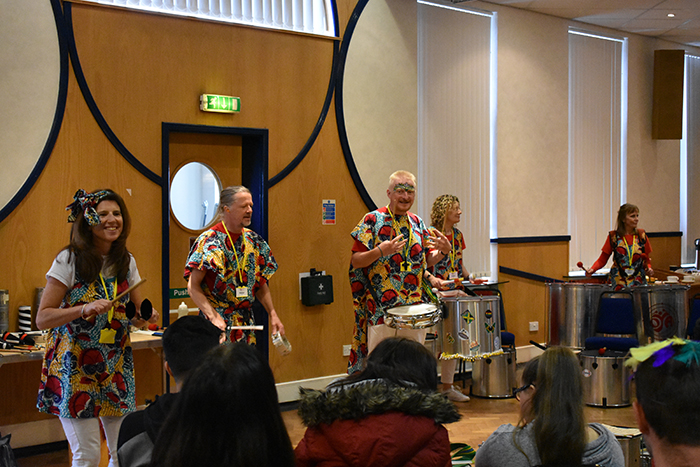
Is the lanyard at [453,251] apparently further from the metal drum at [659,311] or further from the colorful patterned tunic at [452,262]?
the metal drum at [659,311]

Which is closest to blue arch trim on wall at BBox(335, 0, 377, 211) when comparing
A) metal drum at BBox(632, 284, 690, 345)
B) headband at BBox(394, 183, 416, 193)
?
headband at BBox(394, 183, 416, 193)

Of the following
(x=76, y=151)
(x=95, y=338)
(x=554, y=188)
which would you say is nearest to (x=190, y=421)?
(x=95, y=338)

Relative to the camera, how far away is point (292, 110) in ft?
18.4

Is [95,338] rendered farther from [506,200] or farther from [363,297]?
[506,200]

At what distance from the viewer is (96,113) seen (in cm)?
473

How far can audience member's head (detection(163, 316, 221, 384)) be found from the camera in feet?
6.99

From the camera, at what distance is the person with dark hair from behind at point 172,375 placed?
1.78 meters

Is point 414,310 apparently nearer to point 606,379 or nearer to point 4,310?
point 606,379

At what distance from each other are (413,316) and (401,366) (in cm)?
222

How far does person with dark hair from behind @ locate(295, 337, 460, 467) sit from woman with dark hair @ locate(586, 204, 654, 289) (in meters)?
5.42

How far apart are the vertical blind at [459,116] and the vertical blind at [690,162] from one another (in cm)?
362

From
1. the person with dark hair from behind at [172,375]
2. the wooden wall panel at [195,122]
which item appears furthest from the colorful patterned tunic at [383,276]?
the person with dark hair from behind at [172,375]

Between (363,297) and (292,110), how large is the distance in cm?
177

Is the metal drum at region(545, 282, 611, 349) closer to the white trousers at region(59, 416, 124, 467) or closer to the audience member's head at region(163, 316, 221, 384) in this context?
the white trousers at region(59, 416, 124, 467)
